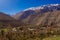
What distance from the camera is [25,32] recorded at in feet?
75.2

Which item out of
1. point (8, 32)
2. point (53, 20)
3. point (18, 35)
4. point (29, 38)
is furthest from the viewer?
point (53, 20)

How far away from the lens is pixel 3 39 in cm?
1698

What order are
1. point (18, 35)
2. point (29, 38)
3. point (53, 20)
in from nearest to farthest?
point (18, 35) < point (29, 38) < point (53, 20)

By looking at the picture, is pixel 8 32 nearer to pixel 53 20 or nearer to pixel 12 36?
pixel 12 36

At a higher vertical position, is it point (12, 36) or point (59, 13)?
point (59, 13)

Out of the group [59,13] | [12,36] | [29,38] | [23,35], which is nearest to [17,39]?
[12,36]

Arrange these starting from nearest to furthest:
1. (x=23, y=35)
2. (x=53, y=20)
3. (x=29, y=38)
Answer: (x=23, y=35), (x=29, y=38), (x=53, y=20)

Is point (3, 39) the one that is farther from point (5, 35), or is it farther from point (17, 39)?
point (17, 39)

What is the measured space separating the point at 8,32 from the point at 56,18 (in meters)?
165

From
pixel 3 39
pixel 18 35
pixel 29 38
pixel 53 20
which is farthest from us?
pixel 53 20

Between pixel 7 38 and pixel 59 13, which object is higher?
pixel 59 13

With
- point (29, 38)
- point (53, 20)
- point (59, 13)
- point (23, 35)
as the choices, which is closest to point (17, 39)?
point (23, 35)

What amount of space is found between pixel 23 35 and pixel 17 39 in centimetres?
242

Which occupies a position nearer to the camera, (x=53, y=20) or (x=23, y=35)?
(x=23, y=35)
